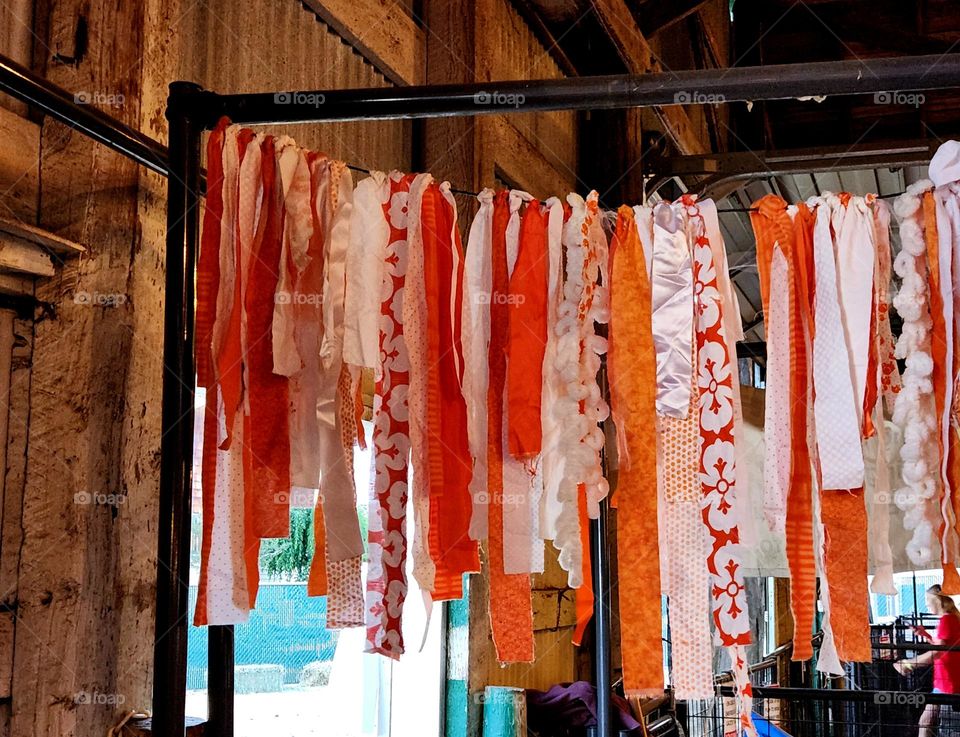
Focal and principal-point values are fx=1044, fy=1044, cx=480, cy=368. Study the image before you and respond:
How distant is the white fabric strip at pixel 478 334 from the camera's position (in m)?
2.00

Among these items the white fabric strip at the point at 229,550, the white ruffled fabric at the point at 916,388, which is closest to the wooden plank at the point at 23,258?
the white fabric strip at the point at 229,550

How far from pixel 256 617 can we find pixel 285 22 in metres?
1.76

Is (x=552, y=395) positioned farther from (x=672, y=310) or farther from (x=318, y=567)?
(x=318, y=567)

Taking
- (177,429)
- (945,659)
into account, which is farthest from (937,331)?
(945,659)

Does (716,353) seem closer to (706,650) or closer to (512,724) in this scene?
(706,650)

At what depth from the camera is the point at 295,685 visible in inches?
128

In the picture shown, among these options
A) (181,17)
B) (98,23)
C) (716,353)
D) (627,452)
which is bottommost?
(627,452)

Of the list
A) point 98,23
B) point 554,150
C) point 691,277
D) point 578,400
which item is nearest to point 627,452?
point 578,400

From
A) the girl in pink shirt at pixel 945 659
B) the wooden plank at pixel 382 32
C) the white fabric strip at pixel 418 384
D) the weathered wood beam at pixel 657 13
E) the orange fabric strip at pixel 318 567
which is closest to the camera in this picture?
the white fabric strip at pixel 418 384

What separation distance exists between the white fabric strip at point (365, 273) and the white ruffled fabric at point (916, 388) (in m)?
0.95

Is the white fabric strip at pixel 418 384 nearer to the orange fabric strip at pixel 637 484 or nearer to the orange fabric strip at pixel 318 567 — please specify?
the orange fabric strip at pixel 318 567

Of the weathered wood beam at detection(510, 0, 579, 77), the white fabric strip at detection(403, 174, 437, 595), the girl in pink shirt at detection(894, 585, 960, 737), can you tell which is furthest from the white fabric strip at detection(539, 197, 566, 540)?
the girl in pink shirt at detection(894, 585, 960, 737)

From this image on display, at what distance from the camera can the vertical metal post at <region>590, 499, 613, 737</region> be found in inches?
105

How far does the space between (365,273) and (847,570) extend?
1033 mm
